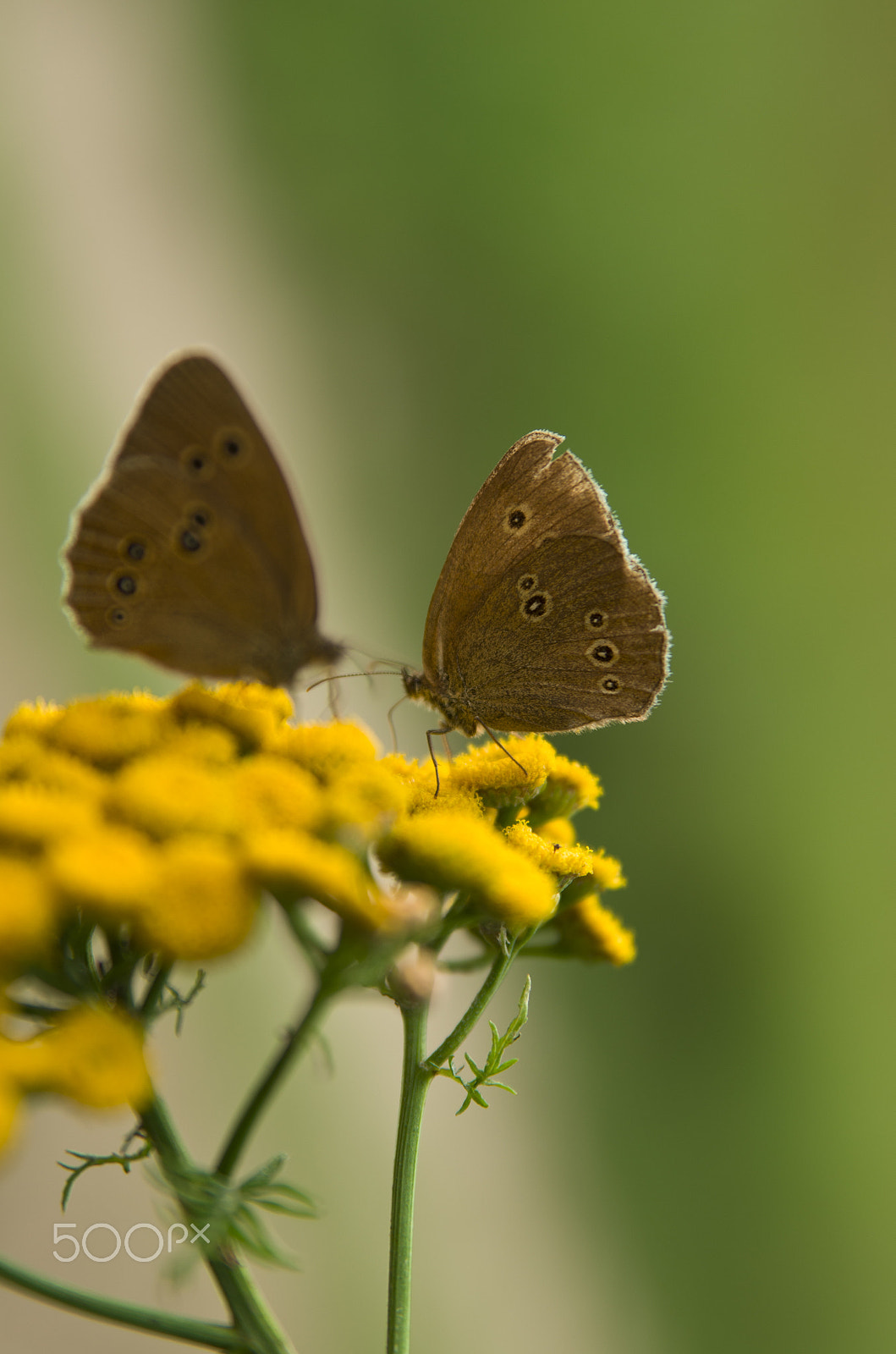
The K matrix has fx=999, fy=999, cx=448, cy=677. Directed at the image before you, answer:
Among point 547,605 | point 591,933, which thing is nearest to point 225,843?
point 591,933

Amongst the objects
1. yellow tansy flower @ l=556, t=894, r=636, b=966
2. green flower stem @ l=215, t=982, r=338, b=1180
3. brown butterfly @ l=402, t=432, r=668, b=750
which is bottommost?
green flower stem @ l=215, t=982, r=338, b=1180

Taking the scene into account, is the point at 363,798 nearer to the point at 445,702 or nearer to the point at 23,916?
the point at 23,916

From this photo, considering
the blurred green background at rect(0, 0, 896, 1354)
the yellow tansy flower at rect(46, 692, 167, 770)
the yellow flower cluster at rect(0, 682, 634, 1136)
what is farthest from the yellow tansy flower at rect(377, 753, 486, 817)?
the blurred green background at rect(0, 0, 896, 1354)

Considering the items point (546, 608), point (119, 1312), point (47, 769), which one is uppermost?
point (546, 608)

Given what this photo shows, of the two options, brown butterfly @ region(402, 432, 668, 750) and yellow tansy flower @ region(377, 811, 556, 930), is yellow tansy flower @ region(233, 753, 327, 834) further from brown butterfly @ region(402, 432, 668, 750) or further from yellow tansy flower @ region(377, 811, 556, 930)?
brown butterfly @ region(402, 432, 668, 750)

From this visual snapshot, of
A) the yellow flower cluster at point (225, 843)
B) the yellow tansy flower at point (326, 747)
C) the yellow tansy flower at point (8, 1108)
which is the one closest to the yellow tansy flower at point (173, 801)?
the yellow flower cluster at point (225, 843)

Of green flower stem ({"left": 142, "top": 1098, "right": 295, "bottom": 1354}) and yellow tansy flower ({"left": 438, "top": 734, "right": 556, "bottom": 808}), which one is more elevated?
yellow tansy flower ({"left": 438, "top": 734, "right": 556, "bottom": 808})
